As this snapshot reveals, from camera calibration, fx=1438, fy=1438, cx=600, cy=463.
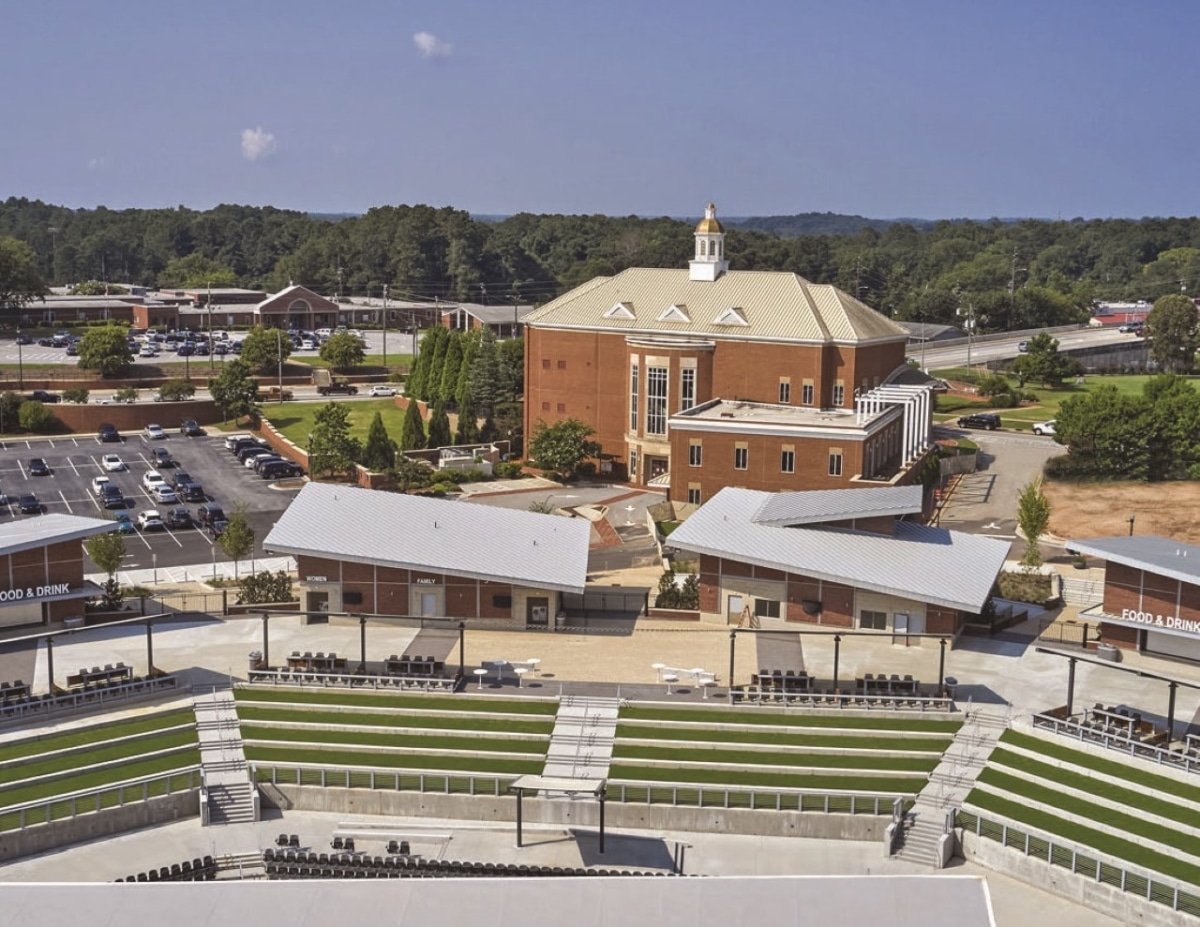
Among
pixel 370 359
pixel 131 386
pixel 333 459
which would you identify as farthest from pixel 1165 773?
pixel 370 359

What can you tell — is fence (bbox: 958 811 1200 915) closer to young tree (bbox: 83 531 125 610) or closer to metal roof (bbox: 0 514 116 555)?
metal roof (bbox: 0 514 116 555)

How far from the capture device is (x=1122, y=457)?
80688mm

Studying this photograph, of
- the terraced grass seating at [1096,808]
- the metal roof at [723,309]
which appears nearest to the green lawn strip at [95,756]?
the terraced grass seating at [1096,808]

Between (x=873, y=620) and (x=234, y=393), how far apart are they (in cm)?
5989

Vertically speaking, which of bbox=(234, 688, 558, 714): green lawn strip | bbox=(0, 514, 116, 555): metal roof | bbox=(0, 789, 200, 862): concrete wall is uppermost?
bbox=(0, 514, 116, 555): metal roof

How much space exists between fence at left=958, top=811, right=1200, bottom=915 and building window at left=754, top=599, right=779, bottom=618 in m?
16.1

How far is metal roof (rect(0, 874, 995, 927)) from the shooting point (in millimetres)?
26281

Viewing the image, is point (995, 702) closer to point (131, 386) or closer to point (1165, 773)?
point (1165, 773)

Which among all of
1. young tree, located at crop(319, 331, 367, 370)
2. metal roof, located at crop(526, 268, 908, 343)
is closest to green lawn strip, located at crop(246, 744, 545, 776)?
metal roof, located at crop(526, 268, 908, 343)

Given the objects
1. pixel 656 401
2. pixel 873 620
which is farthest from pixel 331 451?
pixel 873 620

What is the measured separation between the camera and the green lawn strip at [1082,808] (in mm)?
34719

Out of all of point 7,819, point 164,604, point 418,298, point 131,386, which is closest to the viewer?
point 7,819

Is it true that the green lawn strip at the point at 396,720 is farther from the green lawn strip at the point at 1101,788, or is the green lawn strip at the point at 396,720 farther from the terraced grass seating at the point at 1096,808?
the green lawn strip at the point at 1101,788

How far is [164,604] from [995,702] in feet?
99.5
